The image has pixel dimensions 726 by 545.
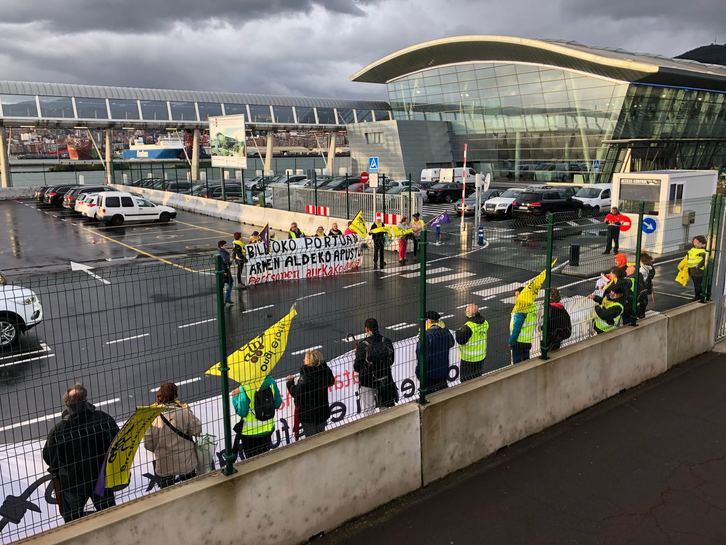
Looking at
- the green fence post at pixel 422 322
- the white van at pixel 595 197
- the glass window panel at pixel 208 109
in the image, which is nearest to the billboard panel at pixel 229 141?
the white van at pixel 595 197

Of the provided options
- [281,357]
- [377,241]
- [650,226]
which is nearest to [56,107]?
[377,241]

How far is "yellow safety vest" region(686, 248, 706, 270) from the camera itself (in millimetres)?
10708

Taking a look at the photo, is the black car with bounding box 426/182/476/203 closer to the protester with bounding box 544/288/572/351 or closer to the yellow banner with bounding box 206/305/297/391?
the protester with bounding box 544/288/572/351

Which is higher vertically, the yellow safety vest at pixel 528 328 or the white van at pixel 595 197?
the yellow safety vest at pixel 528 328

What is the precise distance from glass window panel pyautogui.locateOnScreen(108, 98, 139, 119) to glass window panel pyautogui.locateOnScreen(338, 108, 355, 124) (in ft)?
72.4

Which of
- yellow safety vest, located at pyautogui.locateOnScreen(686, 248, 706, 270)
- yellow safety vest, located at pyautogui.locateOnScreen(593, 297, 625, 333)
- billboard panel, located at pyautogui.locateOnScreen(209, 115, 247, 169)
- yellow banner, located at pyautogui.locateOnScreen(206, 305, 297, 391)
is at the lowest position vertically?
yellow safety vest, located at pyautogui.locateOnScreen(593, 297, 625, 333)

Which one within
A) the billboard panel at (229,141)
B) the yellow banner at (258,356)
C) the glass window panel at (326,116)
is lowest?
the yellow banner at (258,356)

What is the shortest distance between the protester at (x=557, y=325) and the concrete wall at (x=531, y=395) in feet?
0.51

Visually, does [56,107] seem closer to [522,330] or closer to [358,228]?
[358,228]

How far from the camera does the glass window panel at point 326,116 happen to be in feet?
212

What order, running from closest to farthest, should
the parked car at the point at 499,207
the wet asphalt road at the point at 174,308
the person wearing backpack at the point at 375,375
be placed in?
the person wearing backpack at the point at 375,375
the wet asphalt road at the point at 174,308
the parked car at the point at 499,207

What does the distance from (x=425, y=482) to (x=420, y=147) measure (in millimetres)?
59240

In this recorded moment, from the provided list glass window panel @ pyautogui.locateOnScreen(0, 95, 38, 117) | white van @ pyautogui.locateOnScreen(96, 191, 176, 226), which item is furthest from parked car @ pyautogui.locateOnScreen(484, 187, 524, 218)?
glass window panel @ pyautogui.locateOnScreen(0, 95, 38, 117)

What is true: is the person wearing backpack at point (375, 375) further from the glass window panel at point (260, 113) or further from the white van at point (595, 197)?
the glass window panel at point (260, 113)
